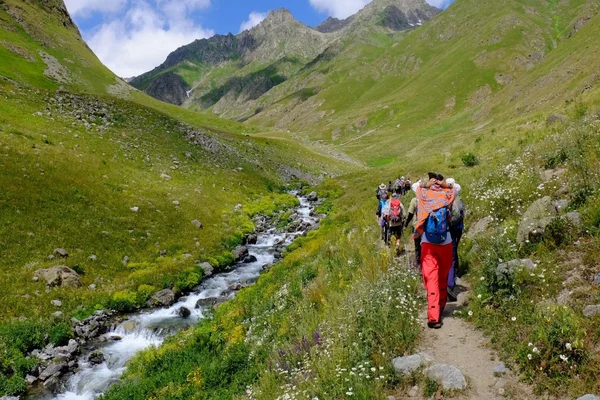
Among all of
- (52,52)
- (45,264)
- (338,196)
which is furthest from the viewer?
(52,52)

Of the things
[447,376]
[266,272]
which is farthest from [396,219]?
[266,272]

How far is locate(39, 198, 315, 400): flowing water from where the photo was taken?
12547 mm

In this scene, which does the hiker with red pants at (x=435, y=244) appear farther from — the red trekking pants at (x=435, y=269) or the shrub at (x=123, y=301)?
the shrub at (x=123, y=301)

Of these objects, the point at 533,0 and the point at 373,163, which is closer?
the point at 373,163

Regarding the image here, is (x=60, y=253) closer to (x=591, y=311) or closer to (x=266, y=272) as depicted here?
(x=266, y=272)

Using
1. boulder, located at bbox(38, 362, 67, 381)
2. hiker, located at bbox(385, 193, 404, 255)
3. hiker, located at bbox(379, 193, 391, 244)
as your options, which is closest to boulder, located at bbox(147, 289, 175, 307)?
boulder, located at bbox(38, 362, 67, 381)

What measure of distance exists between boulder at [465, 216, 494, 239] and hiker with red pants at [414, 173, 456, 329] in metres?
3.98

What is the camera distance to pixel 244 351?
10.6m

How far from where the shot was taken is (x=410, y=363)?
21.8 ft

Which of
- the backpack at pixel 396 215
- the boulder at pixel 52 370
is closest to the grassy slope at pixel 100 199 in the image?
the boulder at pixel 52 370

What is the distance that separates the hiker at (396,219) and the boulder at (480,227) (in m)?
2.43

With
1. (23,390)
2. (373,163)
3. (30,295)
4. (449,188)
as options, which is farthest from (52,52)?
(449,188)

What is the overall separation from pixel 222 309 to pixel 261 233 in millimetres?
13923

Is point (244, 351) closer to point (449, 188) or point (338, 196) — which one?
point (449, 188)
